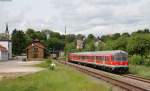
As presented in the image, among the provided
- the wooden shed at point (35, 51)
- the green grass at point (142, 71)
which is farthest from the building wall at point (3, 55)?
the green grass at point (142, 71)

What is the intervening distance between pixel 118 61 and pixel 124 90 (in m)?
19.7

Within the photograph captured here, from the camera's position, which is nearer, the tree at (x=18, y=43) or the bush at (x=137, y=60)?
the bush at (x=137, y=60)

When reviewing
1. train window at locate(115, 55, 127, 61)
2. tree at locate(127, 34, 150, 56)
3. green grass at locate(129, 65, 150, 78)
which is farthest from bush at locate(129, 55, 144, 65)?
train window at locate(115, 55, 127, 61)

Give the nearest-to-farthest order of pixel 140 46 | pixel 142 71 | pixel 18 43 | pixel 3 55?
pixel 142 71 < pixel 140 46 < pixel 3 55 < pixel 18 43

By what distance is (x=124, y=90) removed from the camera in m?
23.6

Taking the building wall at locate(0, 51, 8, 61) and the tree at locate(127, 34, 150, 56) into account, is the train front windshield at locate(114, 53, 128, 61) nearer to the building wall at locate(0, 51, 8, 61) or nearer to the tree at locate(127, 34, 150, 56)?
the tree at locate(127, 34, 150, 56)

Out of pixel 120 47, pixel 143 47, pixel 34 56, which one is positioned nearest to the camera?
pixel 143 47

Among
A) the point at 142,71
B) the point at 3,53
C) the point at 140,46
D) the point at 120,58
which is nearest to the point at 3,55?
the point at 3,53

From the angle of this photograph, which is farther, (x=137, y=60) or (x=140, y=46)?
(x=140, y=46)

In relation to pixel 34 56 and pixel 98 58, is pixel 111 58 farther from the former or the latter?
pixel 34 56

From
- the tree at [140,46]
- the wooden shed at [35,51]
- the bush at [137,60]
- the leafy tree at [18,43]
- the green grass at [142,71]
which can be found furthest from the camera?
the leafy tree at [18,43]

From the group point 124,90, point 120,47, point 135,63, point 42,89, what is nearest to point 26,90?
point 42,89

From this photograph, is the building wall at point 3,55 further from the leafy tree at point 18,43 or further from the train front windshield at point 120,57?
the train front windshield at point 120,57

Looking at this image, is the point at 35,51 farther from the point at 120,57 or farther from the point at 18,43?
the point at 120,57
